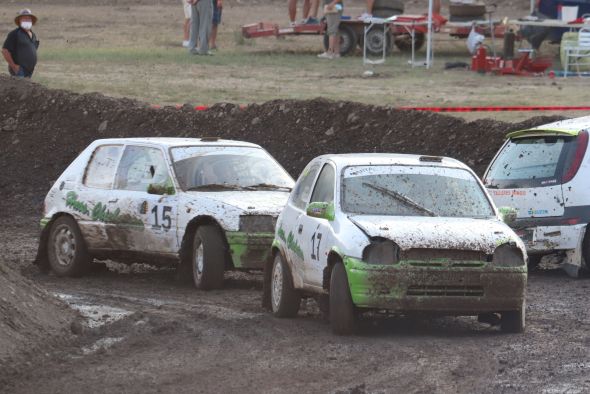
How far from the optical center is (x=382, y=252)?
445 inches

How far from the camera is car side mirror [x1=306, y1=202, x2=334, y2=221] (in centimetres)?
1194

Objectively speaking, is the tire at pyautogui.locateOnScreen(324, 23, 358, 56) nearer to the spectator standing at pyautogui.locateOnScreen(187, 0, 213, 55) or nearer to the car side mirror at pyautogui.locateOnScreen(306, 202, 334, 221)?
the spectator standing at pyautogui.locateOnScreen(187, 0, 213, 55)

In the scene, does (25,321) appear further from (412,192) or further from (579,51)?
(579,51)

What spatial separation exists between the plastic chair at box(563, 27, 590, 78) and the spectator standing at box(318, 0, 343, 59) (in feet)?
17.9

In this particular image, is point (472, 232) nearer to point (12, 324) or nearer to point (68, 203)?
point (12, 324)

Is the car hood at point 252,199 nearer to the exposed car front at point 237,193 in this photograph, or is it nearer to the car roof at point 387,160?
the exposed car front at point 237,193

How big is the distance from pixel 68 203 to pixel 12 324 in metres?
5.65

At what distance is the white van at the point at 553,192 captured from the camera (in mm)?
15102

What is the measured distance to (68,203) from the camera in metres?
16.3

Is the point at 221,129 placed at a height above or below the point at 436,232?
below

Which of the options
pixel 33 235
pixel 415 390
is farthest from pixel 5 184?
pixel 415 390

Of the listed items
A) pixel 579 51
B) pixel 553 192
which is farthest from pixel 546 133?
pixel 579 51

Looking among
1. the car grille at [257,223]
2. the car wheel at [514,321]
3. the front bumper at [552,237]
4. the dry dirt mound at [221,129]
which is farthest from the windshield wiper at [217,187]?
the dry dirt mound at [221,129]

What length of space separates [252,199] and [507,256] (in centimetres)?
385
